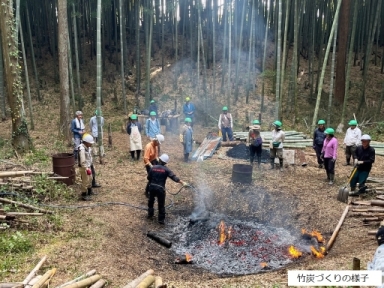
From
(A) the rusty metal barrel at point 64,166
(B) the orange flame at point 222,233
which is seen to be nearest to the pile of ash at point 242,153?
(B) the orange flame at point 222,233

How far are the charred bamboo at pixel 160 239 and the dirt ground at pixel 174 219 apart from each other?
91 millimetres

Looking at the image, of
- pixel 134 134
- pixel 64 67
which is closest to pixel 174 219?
pixel 134 134

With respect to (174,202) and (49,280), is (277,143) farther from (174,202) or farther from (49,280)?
(49,280)

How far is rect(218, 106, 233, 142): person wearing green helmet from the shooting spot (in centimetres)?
1179

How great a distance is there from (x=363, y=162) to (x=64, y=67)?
358 inches

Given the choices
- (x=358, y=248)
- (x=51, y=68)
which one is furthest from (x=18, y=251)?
(x=51, y=68)

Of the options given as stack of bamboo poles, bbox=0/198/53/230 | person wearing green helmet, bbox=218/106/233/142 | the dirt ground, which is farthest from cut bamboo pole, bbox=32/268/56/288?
person wearing green helmet, bbox=218/106/233/142

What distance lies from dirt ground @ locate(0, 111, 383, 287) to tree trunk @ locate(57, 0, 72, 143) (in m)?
0.92

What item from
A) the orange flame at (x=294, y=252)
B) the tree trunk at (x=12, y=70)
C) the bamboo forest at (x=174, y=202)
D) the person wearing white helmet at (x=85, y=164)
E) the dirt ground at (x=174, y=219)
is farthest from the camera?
the tree trunk at (x=12, y=70)

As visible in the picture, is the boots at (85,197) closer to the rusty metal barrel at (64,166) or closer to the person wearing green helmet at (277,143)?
the rusty metal barrel at (64,166)

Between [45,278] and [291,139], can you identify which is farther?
[291,139]

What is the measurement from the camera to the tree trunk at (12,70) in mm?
8531
